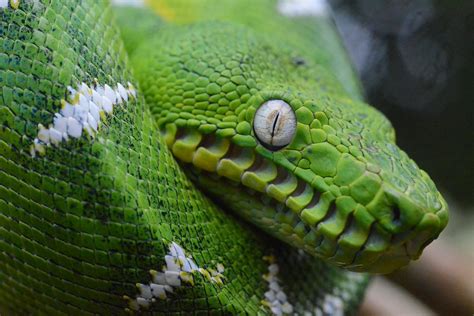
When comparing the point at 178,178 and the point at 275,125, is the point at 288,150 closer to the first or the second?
the point at 275,125

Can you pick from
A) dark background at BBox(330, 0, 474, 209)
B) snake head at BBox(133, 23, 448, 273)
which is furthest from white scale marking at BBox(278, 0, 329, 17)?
dark background at BBox(330, 0, 474, 209)

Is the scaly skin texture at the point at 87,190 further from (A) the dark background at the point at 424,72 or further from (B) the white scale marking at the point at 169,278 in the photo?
(A) the dark background at the point at 424,72

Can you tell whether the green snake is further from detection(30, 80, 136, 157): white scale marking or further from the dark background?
the dark background

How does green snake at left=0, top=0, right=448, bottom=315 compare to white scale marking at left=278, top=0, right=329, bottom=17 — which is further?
white scale marking at left=278, top=0, right=329, bottom=17

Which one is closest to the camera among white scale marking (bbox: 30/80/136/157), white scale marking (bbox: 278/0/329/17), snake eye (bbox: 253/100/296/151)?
white scale marking (bbox: 30/80/136/157)

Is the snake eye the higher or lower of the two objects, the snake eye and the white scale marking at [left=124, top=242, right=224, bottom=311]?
the higher

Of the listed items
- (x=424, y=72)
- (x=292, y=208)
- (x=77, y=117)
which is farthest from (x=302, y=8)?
(x=77, y=117)

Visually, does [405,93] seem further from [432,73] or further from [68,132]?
[68,132]

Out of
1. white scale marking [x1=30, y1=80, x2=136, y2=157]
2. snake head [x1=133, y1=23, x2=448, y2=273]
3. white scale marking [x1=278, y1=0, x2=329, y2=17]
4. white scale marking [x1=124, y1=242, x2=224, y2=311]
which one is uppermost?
white scale marking [x1=278, y1=0, x2=329, y2=17]
